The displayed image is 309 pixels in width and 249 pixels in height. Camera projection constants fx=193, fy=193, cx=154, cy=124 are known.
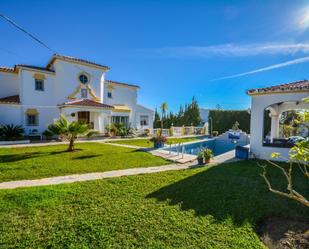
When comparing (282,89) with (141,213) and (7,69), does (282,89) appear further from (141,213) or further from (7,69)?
(7,69)

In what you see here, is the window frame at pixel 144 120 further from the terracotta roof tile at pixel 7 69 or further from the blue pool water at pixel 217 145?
the terracotta roof tile at pixel 7 69

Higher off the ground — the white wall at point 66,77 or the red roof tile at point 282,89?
the white wall at point 66,77

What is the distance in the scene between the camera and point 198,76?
31.0 m

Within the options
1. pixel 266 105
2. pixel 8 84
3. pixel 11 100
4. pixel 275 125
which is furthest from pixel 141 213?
pixel 8 84

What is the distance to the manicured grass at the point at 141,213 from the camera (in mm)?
4391

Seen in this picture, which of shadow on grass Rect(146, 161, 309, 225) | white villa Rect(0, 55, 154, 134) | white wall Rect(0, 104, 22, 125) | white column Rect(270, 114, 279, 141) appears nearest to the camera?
shadow on grass Rect(146, 161, 309, 225)

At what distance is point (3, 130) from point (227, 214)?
23352 mm

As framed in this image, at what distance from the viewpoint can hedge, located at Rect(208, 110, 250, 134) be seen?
34403 mm

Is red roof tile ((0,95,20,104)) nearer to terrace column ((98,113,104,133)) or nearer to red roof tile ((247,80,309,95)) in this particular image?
terrace column ((98,113,104,133))

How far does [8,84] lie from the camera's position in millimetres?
25125

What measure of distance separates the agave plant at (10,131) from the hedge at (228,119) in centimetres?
3041

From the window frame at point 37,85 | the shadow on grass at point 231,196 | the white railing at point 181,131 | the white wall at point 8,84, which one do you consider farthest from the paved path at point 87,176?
the white wall at point 8,84

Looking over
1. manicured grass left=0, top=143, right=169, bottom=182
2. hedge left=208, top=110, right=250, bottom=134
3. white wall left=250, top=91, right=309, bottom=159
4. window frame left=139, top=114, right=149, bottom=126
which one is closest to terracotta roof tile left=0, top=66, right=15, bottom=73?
manicured grass left=0, top=143, right=169, bottom=182

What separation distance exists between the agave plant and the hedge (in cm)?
3041
